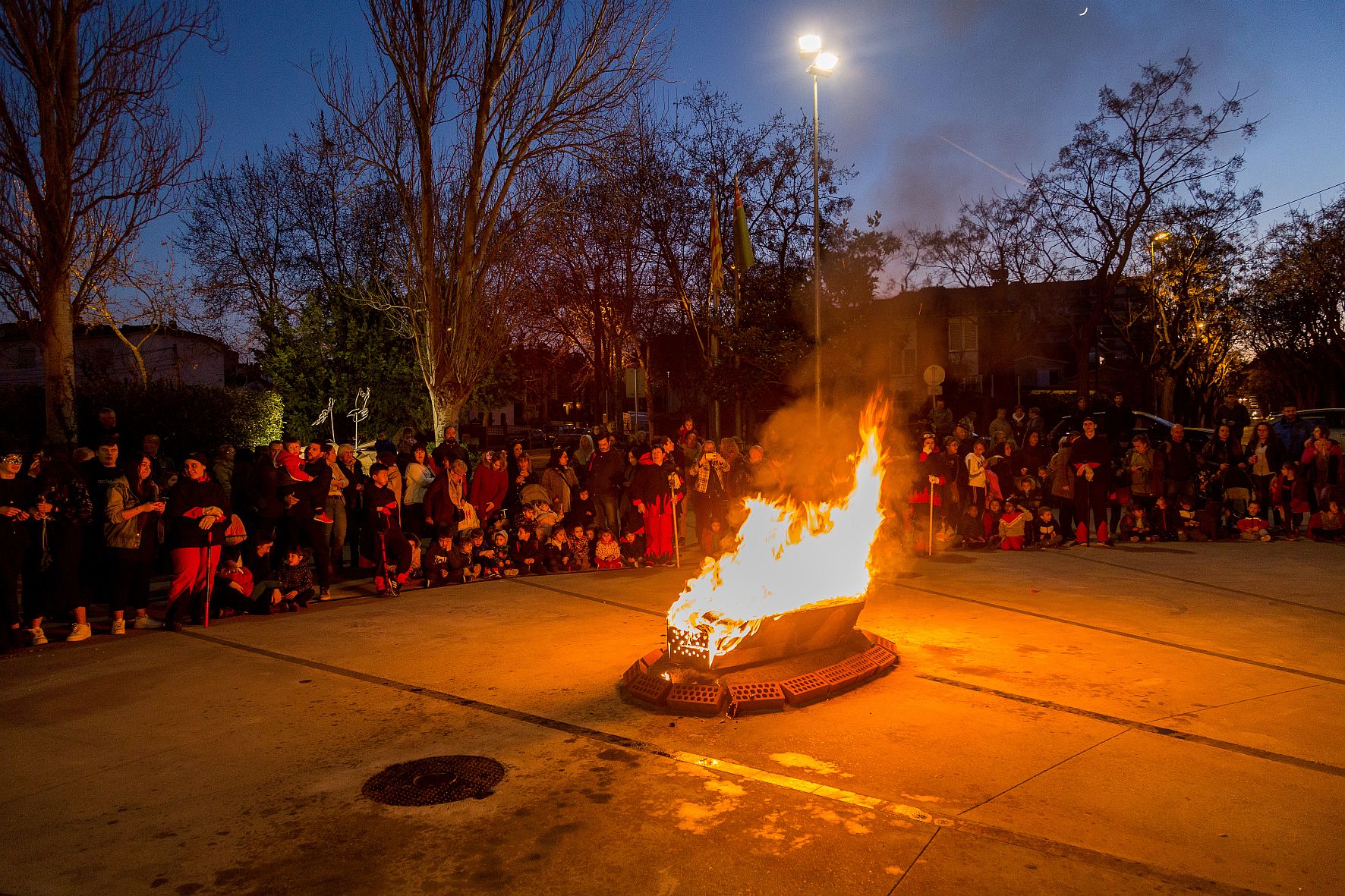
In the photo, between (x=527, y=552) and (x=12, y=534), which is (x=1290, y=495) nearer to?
(x=527, y=552)

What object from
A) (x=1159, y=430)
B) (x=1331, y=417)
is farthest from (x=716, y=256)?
(x=1331, y=417)

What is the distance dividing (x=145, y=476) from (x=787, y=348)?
18594mm

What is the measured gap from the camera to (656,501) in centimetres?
1237

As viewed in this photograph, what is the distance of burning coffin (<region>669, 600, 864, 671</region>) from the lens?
6.29 m

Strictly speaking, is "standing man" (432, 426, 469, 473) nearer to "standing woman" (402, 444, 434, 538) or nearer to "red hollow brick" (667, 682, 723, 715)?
"standing woman" (402, 444, 434, 538)

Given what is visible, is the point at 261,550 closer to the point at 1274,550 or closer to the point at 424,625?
the point at 424,625

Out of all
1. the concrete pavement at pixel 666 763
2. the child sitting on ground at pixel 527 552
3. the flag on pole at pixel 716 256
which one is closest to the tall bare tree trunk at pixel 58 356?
the concrete pavement at pixel 666 763

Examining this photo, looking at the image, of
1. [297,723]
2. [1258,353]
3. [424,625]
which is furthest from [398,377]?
[1258,353]

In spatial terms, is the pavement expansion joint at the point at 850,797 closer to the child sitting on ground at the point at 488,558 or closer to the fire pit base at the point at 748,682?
the fire pit base at the point at 748,682

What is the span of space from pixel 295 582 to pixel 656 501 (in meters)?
4.79

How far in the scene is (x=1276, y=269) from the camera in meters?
34.4

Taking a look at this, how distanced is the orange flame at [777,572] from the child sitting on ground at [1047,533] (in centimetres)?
562

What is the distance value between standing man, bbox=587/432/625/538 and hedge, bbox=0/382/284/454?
781cm

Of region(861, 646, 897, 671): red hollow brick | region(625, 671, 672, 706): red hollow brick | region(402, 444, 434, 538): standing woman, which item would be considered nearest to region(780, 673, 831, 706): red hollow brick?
region(861, 646, 897, 671): red hollow brick
